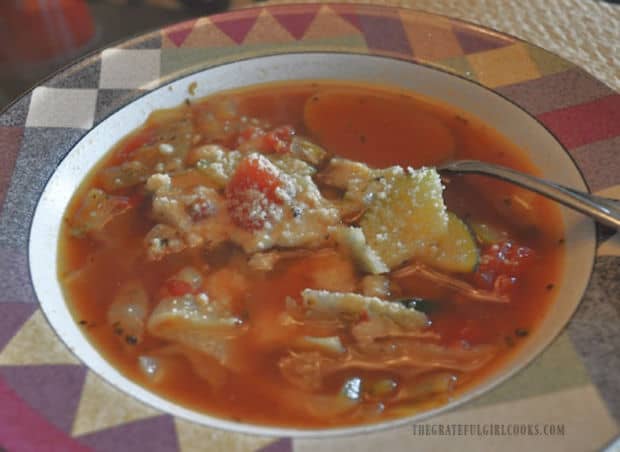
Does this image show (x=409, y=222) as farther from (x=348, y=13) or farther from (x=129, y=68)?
(x=129, y=68)

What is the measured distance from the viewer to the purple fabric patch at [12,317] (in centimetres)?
138

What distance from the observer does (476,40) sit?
212 centimetres

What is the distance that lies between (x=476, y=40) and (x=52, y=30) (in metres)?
2.71

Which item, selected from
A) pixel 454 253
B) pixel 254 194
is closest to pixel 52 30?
pixel 254 194

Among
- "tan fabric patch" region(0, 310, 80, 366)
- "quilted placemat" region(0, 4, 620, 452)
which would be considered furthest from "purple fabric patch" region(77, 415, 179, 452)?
"tan fabric patch" region(0, 310, 80, 366)

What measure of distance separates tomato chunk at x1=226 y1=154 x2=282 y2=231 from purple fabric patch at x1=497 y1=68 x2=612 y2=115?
787mm

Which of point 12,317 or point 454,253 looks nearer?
point 12,317

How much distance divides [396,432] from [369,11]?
61.2 inches

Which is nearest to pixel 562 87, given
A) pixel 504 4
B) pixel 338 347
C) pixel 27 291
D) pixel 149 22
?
pixel 504 4

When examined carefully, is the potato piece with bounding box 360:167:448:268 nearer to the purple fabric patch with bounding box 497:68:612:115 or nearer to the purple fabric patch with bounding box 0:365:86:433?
the purple fabric patch with bounding box 497:68:612:115

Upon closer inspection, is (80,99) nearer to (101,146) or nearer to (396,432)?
(101,146)

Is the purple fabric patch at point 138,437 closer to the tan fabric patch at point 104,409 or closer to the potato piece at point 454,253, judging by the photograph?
the tan fabric patch at point 104,409

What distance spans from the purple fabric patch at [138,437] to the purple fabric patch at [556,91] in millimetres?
1361

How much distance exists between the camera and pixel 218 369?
1473mm
